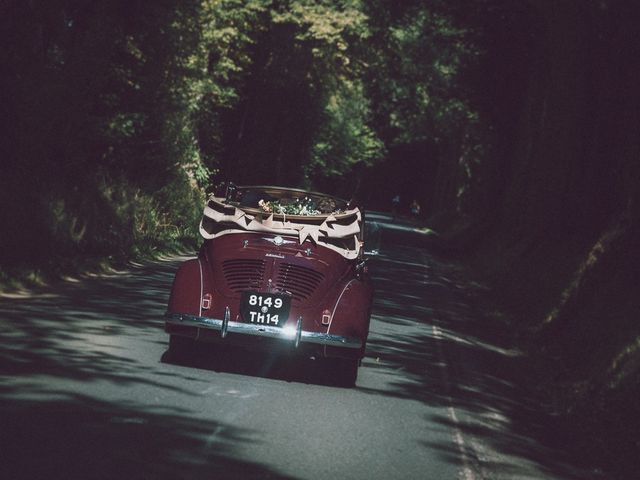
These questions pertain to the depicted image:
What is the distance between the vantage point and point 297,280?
387 inches

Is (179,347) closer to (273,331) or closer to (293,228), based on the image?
(273,331)

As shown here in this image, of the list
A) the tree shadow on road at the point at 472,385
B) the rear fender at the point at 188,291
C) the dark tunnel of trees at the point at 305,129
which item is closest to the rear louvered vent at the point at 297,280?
the rear fender at the point at 188,291

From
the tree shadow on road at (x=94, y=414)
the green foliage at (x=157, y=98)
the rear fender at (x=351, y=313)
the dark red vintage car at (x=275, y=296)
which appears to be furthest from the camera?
the green foliage at (x=157, y=98)

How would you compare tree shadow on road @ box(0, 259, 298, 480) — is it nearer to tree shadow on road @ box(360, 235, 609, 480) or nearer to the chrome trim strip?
the chrome trim strip

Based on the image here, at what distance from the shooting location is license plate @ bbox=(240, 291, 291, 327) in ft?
31.4

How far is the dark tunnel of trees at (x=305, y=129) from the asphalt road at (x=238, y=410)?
1620mm

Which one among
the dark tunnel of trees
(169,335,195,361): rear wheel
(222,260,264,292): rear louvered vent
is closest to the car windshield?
(222,260,264,292): rear louvered vent

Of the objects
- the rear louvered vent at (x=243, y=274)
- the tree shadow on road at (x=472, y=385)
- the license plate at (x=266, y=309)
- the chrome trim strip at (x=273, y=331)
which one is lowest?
the tree shadow on road at (x=472, y=385)

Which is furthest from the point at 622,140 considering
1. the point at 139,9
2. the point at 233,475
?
the point at 233,475

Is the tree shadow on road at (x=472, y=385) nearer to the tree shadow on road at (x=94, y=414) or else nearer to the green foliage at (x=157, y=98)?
the tree shadow on road at (x=94, y=414)

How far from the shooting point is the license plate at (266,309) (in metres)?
9.59

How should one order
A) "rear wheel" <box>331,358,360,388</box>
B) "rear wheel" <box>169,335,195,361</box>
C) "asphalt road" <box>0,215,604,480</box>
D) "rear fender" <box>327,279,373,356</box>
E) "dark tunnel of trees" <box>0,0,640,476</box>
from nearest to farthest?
1. "asphalt road" <box>0,215,604,480</box>
2. "rear fender" <box>327,279,373,356</box>
3. "rear wheel" <box>331,358,360,388</box>
4. "rear wheel" <box>169,335,195,361</box>
5. "dark tunnel of trees" <box>0,0,640,476</box>

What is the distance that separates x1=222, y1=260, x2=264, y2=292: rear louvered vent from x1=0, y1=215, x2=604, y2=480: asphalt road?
89 centimetres

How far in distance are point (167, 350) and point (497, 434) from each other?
3885 mm
